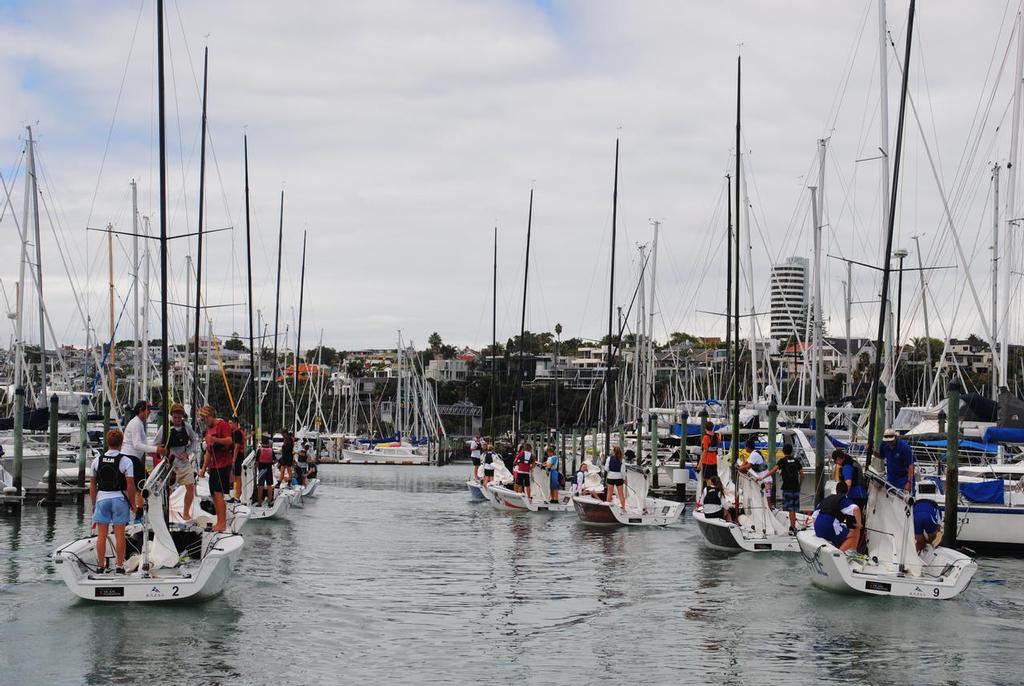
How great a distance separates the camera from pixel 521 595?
58.4 ft

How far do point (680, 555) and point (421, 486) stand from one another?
33769mm

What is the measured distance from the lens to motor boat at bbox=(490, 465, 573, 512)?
111 feet

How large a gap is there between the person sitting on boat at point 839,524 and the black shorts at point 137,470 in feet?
32.4

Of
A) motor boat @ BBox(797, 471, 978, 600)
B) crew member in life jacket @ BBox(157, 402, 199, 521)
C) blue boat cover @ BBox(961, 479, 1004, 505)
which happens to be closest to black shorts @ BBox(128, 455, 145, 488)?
crew member in life jacket @ BBox(157, 402, 199, 521)

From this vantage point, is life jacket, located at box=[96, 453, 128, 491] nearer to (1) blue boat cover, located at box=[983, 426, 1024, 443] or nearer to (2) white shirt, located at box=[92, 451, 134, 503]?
(2) white shirt, located at box=[92, 451, 134, 503]

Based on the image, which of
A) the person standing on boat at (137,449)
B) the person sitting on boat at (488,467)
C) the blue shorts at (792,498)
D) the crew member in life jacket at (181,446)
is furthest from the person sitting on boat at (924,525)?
the person sitting on boat at (488,467)

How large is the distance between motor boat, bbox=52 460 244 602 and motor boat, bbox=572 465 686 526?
45.3ft

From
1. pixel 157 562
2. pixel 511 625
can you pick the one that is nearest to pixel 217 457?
pixel 157 562

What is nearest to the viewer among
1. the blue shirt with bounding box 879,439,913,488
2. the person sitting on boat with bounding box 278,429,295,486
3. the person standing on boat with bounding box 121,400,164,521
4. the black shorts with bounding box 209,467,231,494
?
the person standing on boat with bounding box 121,400,164,521

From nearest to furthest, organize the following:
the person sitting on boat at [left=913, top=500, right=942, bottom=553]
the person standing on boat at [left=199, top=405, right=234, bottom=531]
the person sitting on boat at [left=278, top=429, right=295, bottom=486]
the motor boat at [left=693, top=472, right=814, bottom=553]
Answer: the person sitting on boat at [left=913, top=500, right=942, bottom=553] → the person standing on boat at [left=199, top=405, right=234, bottom=531] → the motor boat at [left=693, top=472, right=814, bottom=553] → the person sitting on boat at [left=278, top=429, right=295, bottom=486]

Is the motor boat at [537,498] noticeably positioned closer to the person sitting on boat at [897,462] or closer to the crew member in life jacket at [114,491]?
the person sitting on boat at [897,462]

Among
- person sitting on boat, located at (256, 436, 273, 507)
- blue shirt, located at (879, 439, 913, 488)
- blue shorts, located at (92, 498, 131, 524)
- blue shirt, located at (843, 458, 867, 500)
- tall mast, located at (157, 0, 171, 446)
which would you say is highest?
tall mast, located at (157, 0, 171, 446)

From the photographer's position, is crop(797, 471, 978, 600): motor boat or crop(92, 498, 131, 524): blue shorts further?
crop(797, 471, 978, 600): motor boat

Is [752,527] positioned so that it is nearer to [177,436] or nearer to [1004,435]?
[1004,435]
